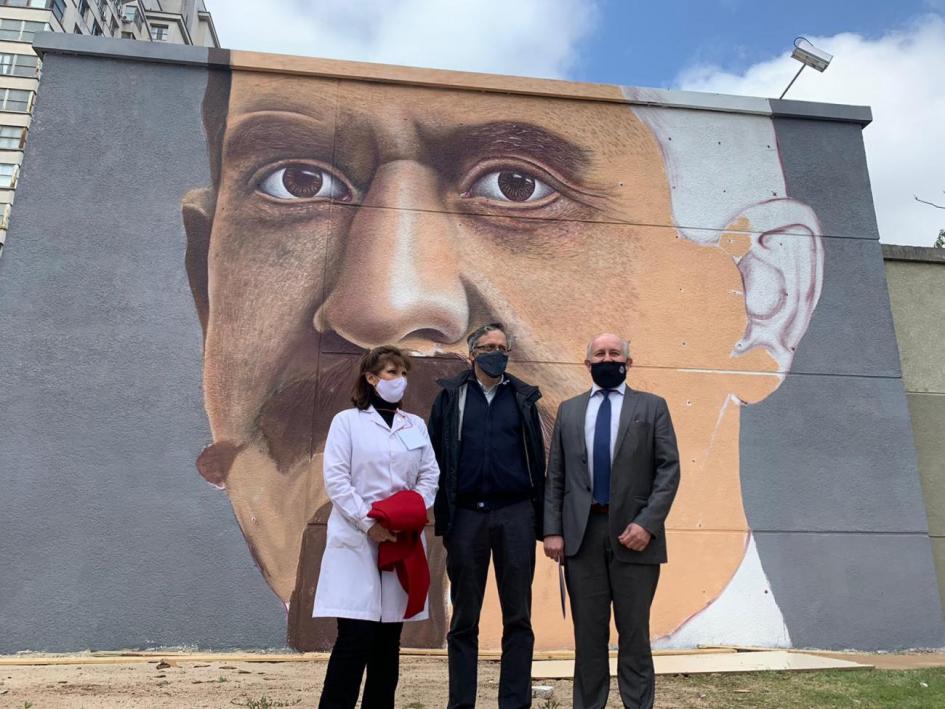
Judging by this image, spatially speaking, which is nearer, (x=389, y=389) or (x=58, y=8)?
(x=389, y=389)

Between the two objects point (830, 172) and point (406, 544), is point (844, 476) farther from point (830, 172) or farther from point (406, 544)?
point (406, 544)

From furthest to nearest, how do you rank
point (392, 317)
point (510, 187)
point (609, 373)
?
point (510, 187) → point (392, 317) → point (609, 373)

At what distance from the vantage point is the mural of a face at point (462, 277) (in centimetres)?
524

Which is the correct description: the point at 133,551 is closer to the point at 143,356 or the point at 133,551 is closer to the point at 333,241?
the point at 143,356

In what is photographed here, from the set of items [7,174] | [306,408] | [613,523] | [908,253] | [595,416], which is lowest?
[613,523]

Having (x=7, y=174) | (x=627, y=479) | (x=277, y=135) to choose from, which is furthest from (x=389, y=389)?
(x=7, y=174)

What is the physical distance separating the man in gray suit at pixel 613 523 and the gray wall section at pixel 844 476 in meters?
2.75

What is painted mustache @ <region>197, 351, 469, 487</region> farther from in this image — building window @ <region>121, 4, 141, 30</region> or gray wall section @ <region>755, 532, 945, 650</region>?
building window @ <region>121, 4, 141, 30</region>

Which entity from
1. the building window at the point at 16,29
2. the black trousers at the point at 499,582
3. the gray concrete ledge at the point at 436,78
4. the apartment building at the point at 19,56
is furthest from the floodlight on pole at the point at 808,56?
the building window at the point at 16,29

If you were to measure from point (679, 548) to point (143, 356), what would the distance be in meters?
4.08

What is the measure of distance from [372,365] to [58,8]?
41.4 metres

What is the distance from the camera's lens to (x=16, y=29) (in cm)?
3459

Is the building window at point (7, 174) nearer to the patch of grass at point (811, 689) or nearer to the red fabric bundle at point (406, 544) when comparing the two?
the red fabric bundle at point (406, 544)

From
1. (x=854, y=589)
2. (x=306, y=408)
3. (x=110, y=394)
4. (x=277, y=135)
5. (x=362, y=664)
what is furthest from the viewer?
(x=277, y=135)
